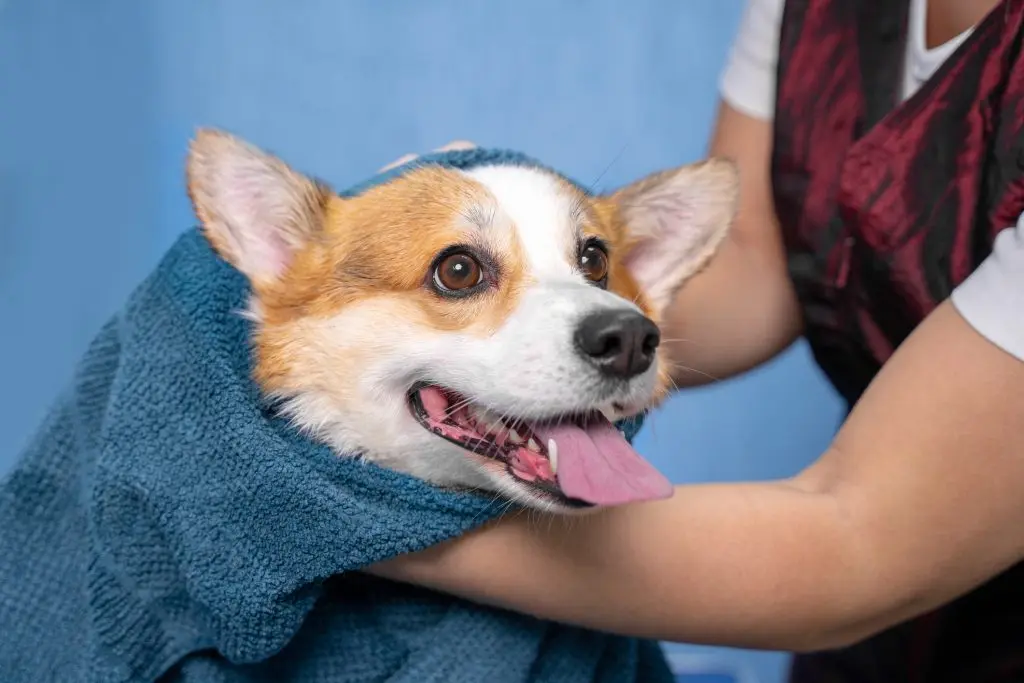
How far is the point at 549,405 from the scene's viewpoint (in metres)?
0.66

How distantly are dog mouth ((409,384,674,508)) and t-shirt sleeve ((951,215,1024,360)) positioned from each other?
10.1 inches

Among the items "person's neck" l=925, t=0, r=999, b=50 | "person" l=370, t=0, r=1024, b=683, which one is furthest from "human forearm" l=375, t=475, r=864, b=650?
"person's neck" l=925, t=0, r=999, b=50

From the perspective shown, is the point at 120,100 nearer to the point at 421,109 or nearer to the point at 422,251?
the point at 421,109

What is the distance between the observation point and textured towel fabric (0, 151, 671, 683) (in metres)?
0.69

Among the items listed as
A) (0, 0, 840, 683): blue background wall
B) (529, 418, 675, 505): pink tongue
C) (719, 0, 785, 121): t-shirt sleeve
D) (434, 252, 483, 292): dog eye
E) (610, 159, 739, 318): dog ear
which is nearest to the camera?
(529, 418, 675, 505): pink tongue

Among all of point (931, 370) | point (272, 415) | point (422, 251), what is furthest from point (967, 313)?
point (272, 415)

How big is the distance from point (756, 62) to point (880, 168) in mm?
239

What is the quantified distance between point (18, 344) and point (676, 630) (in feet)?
3.06

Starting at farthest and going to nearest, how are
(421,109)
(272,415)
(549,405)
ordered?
(421,109) → (272,415) → (549,405)

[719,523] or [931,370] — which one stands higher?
[931,370]

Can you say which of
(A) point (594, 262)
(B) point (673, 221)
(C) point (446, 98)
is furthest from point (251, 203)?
(C) point (446, 98)

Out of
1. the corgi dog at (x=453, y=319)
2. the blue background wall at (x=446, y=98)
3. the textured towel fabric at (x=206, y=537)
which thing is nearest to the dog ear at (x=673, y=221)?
the corgi dog at (x=453, y=319)

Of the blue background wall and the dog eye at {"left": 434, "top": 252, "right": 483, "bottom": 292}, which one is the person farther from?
the blue background wall

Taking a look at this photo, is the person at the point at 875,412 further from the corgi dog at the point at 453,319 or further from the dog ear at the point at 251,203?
the dog ear at the point at 251,203
